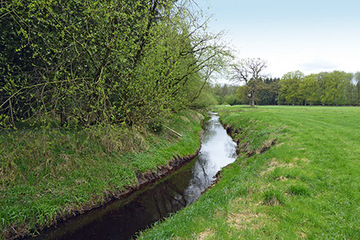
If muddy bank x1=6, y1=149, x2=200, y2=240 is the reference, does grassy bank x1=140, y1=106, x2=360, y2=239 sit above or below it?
above

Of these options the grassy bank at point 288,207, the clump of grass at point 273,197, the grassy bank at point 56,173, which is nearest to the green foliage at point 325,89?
the grassy bank at point 288,207

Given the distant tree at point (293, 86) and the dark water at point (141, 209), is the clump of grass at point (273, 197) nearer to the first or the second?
the dark water at point (141, 209)

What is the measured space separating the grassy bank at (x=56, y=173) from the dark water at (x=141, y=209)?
589mm

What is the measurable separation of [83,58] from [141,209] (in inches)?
295

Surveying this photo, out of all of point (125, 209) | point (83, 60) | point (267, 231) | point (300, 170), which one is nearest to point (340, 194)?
point (300, 170)

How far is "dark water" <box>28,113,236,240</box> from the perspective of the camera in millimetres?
6746

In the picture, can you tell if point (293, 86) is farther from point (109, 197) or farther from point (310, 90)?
point (109, 197)

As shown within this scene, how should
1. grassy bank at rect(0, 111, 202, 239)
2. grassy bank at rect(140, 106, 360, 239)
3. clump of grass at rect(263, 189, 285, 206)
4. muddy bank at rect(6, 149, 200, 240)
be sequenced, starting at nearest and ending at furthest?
grassy bank at rect(140, 106, 360, 239) < clump of grass at rect(263, 189, 285, 206) < muddy bank at rect(6, 149, 200, 240) < grassy bank at rect(0, 111, 202, 239)

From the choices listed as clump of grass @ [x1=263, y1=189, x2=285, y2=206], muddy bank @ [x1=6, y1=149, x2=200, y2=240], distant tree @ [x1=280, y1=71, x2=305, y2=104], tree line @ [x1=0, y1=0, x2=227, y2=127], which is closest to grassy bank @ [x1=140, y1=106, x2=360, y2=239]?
clump of grass @ [x1=263, y1=189, x2=285, y2=206]

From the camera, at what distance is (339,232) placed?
4.33 metres

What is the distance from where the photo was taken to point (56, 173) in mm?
7965

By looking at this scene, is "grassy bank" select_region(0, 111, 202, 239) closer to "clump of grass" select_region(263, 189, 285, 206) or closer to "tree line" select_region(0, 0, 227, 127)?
"tree line" select_region(0, 0, 227, 127)

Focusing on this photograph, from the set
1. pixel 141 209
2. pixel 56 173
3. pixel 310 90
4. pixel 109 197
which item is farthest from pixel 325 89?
pixel 56 173

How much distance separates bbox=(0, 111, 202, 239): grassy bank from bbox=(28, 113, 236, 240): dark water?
0.59m
